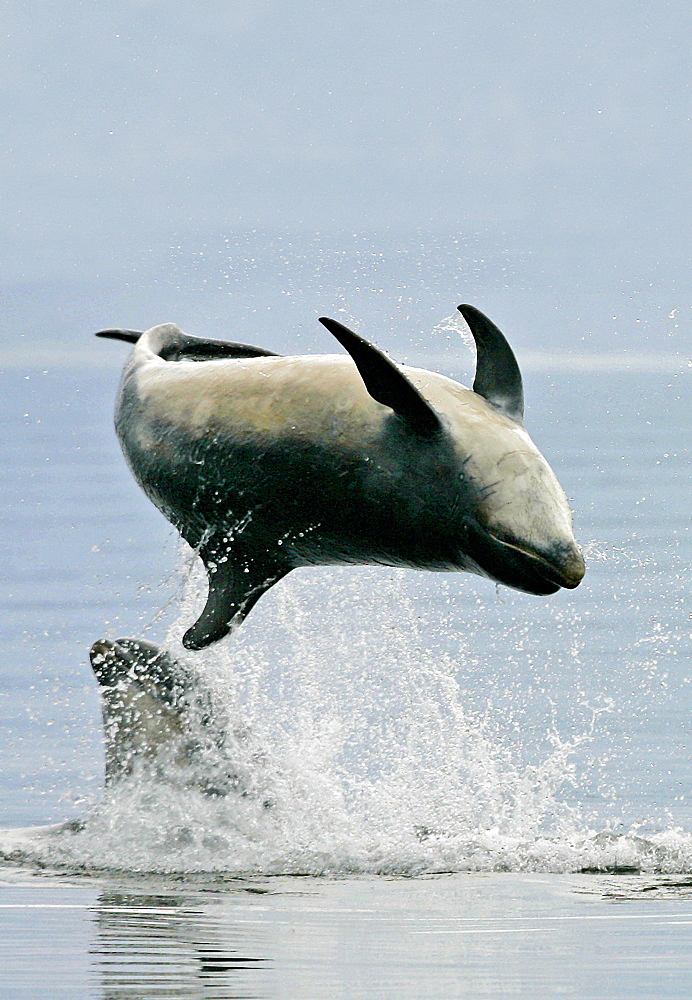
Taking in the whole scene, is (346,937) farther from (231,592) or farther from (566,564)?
(231,592)

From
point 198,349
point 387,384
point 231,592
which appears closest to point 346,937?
point 387,384

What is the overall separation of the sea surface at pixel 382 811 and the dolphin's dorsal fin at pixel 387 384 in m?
1.83

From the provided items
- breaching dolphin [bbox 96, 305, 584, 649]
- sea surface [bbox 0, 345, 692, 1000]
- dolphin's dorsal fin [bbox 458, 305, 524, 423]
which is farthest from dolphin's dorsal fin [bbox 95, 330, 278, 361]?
dolphin's dorsal fin [bbox 458, 305, 524, 423]

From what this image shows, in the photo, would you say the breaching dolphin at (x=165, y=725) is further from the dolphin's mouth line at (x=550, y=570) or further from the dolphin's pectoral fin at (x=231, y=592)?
the dolphin's mouth line at (x=550, y=570)

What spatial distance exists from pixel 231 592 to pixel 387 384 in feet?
7.29

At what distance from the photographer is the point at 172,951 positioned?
10602 mm

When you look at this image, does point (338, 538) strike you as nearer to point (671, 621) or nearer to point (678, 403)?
point (671, 621)

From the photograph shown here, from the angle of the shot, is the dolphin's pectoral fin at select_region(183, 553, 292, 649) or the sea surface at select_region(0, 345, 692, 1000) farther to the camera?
the dolphin's pectoral fin at select_region(183, 553, 292, 649)

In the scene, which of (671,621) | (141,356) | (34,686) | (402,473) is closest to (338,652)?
(34,686)

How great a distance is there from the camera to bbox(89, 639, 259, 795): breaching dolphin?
48.6 ft

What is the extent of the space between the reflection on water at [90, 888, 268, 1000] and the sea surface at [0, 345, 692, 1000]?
2 centimetres

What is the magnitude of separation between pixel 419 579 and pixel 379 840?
55.7 feet

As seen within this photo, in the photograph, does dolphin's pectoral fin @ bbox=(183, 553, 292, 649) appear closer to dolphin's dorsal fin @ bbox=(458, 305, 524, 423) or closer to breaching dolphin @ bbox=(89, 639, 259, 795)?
breaching dolphin @ bbox=(89, 639, 259, 795)

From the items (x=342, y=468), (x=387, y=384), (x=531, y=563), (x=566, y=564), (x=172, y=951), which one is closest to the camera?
(x=172, y=951)
